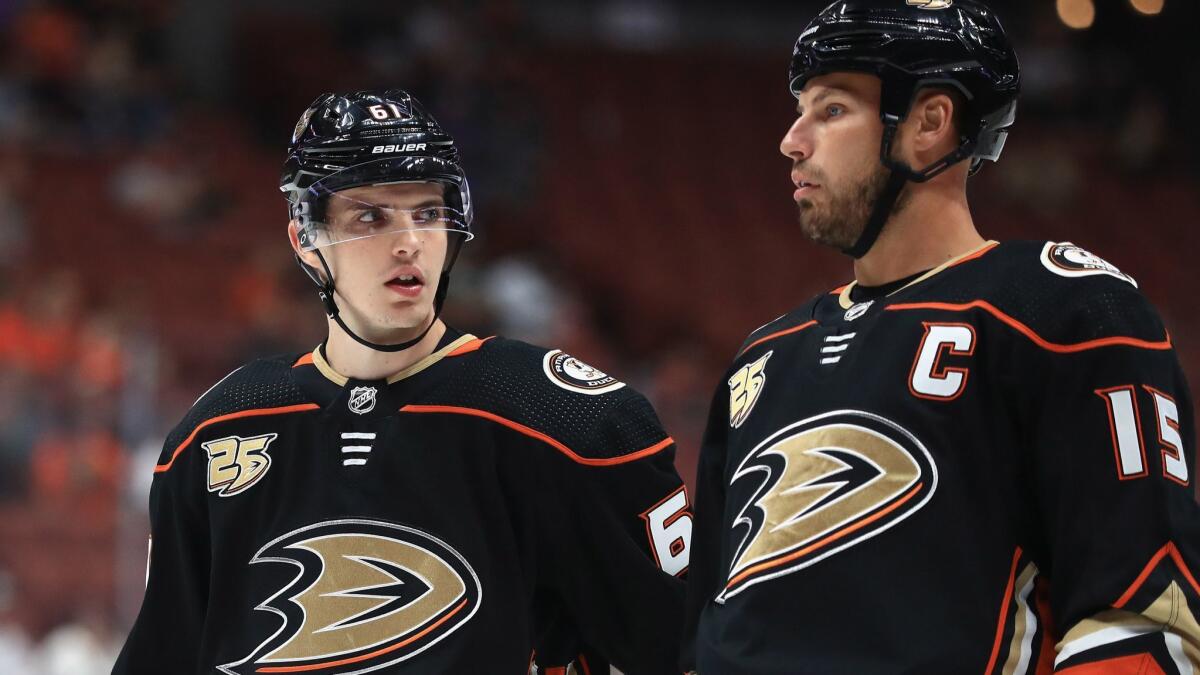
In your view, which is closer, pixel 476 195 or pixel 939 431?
pixel 939 431

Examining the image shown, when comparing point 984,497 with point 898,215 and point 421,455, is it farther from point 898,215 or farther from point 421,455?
point 421,455

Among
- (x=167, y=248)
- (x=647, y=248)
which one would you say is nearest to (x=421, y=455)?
(x=167, y=248)

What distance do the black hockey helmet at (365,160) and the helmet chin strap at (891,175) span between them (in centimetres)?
84

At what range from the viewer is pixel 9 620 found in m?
6.12

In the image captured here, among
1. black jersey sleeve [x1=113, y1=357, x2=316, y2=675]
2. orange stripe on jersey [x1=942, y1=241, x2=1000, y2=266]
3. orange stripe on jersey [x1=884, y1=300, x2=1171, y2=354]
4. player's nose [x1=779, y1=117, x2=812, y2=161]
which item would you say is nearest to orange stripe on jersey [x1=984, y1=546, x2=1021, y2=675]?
orange stripe on jersey [x1=884, y1=300, x2=1171, y2=354]

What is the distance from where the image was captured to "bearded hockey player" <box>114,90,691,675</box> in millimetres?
2645

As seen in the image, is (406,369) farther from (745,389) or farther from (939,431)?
(939,431)

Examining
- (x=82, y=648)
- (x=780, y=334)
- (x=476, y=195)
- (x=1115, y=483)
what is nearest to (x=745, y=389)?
(x=780, y=334)

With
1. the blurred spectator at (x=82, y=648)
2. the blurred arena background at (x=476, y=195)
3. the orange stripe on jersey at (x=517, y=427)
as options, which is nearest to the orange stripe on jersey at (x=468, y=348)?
the orange stripe on jersey at (x=517, y=427)

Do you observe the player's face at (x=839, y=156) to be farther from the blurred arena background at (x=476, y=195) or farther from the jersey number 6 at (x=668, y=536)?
the blurred arena background at (x=476, y=195)

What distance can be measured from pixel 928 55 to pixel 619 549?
99 cm

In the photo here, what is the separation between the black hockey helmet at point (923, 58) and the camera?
221cm

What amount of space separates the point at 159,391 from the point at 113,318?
140 centimetres

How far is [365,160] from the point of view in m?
2.79
